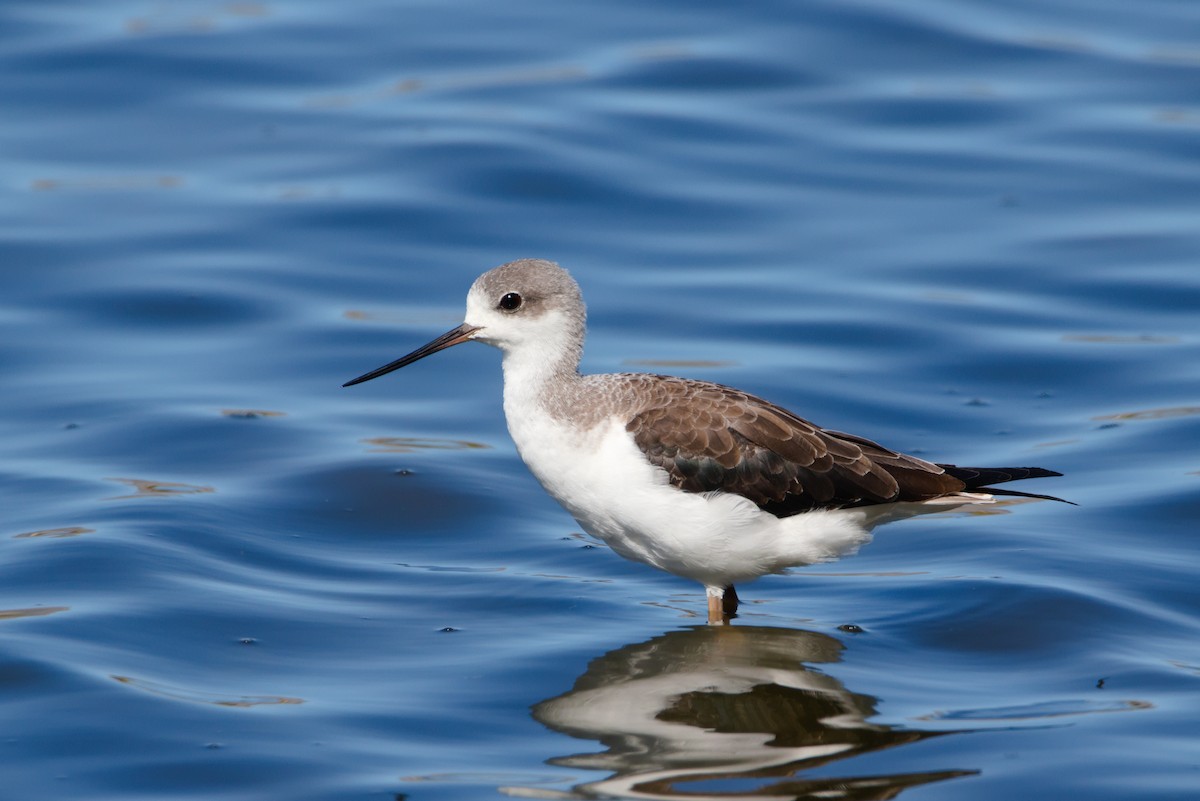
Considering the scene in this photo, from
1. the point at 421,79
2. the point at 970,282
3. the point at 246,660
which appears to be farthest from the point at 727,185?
the point at 246,660

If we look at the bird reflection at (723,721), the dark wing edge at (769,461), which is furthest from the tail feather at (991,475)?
the bird reflection at (723,721)

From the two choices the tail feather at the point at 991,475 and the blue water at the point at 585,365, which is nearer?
the blue water at the point at 585,365

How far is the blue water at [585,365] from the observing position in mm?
7871

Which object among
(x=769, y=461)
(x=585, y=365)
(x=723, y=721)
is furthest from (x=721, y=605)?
(x=585, y=365)

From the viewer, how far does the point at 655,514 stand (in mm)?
→ 8625

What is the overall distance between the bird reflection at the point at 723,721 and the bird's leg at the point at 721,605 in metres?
0.07

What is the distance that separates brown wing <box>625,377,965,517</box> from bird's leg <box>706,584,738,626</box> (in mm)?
618

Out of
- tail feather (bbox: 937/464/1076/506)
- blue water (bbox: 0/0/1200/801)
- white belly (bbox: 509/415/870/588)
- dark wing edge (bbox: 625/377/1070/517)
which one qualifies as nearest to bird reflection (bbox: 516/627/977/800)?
blue water (bbox: 0/0/1200/801)

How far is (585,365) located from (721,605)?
3.72 m

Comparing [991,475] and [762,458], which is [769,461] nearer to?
[762,458]

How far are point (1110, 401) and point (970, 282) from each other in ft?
6.96

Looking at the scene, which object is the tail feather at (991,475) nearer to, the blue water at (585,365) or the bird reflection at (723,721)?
the blue water at (585,365)

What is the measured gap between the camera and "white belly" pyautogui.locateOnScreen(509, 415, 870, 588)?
28.3 feet

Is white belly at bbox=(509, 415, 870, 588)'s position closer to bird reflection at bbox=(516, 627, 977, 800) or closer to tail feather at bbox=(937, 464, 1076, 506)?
bird reflection at bbox=(516, 627, 977, 800)
